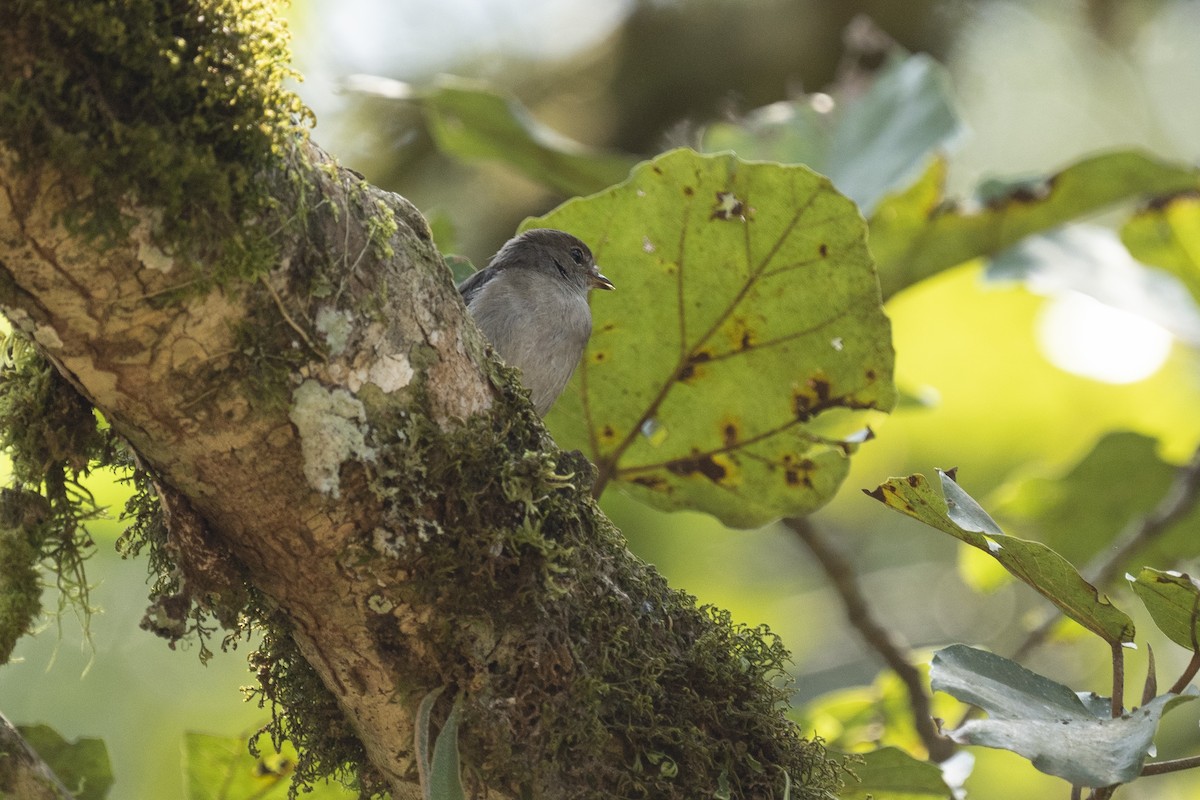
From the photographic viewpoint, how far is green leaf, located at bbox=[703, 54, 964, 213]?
3.45 metres

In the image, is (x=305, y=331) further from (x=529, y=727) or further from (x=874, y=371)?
(x=874, y=371)

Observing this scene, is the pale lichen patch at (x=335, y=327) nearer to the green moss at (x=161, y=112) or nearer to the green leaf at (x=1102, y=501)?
the green moss at (x=161, y=112)

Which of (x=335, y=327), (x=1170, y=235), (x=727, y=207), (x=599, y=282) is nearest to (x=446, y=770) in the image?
(x=335, y=327)

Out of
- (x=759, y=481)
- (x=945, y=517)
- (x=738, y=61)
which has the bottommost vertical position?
(x=945, y=517)

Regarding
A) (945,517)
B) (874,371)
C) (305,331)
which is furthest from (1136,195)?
(305,331)

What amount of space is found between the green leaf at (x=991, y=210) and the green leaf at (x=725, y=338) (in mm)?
788

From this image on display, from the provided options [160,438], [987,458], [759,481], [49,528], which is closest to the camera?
[160,438]

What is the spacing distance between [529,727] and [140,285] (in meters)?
0.87

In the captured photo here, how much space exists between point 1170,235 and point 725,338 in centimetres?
202

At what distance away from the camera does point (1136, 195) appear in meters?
3.65

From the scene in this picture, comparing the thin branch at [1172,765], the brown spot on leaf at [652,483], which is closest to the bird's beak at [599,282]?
the brown spot on leaf at [652,483]

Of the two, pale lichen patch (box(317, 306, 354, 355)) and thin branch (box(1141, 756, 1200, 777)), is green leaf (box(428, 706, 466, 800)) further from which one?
thin branch (box(1141, 756, 1200, 777))

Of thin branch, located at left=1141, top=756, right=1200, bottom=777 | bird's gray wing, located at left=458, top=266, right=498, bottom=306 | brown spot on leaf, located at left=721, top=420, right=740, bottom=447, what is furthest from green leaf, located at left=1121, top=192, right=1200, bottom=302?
thin branch, located at left=1141, top=756, right=1200, bottom=777

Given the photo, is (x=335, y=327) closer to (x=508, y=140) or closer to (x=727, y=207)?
(x=727, y=207)
